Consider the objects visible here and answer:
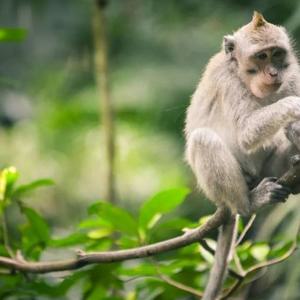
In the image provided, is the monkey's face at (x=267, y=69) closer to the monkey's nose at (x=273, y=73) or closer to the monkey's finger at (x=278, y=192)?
the monkey's nose at (x=273, y=73)

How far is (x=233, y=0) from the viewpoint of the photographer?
976cm

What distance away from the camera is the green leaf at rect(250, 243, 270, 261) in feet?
18.1

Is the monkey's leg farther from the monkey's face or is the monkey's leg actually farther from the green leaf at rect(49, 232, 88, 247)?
the green leaf at rect(49, 232, 88, 247)

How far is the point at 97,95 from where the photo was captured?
11797 millimetres

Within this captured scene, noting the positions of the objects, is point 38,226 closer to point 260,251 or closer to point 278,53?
point 260,251

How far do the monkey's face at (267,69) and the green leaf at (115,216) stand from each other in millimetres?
1144

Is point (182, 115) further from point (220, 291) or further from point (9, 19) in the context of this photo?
point (9, 19)

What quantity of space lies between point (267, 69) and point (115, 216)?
1.29 metres

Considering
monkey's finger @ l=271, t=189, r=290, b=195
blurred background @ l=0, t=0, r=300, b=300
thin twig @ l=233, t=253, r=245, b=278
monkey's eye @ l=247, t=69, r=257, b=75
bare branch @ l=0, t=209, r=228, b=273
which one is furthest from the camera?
blurred background @ l=0, t=0, r=300, b=300

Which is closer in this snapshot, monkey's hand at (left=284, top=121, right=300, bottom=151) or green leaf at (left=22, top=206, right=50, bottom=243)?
green leaf at (left=22, top=206, right=50, bottom=243)

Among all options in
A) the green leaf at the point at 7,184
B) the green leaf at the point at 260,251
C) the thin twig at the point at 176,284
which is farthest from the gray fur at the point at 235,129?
the green leaf at the point at 7,184

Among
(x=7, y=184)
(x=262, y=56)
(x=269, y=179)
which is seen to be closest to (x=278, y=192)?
(x=269, y=179)

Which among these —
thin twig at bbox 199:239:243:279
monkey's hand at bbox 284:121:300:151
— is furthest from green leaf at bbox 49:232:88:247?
monkey's hand at bbox 284:121:300:151

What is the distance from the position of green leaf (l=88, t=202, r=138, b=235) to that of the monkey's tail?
1.85ft
